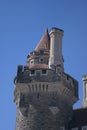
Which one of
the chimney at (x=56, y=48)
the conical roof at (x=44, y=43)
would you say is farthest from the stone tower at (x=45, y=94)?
the conical roof at (x=44, y=43)

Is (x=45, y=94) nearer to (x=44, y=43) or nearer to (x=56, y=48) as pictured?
(x=56, y=48)

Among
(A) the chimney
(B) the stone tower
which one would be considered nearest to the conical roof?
(A) the chimney

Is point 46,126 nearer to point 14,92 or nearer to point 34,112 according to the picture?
point 34,112

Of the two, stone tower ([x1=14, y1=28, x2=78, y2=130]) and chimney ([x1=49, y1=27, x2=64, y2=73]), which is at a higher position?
chimney ([x1=49, y1=27, x2=64, y2=73])

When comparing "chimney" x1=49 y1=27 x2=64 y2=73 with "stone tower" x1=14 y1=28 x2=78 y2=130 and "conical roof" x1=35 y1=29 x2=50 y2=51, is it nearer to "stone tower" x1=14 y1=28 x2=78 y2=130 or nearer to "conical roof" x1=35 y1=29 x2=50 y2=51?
"stone tower" x1=14 y1=28 x2=78 y2=130

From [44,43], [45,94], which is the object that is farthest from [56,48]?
[45,94]

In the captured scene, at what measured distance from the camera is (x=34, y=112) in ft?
125

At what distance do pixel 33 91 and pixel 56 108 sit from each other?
93.0 inches

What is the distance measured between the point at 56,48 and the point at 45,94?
448cm

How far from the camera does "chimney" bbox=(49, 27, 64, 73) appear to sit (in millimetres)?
40750

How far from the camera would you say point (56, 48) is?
4119 cm

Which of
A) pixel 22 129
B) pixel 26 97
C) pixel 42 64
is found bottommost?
pixel 22 129

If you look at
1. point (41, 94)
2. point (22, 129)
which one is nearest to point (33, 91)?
point (41, 94)

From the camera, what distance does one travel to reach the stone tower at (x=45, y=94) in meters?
37.9
